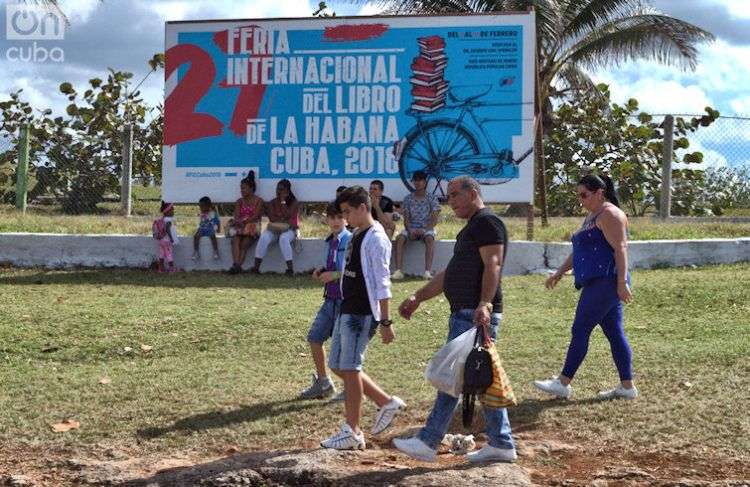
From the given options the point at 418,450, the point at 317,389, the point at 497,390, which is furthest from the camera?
the point at 317,389

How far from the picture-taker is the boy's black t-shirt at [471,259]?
592cm

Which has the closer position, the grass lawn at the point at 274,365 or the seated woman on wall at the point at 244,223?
the grass lawn at the point at 274,365

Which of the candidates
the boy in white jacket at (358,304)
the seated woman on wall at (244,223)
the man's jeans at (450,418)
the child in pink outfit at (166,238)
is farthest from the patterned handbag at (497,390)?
the child in pink outfit at (166,238)

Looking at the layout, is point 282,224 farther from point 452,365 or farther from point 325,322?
point 452,365

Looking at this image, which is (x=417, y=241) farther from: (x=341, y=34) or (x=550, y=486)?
(x=550, y=486)

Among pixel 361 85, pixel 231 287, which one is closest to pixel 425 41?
pixel 361 85

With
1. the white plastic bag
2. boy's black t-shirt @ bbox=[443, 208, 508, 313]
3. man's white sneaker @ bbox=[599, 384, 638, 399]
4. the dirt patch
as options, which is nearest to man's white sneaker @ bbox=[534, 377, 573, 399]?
man's white sneaker @ bbox=[599, 384, 638, 399]

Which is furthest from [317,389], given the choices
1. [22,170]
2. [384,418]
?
[22,170]

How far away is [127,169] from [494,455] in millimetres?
12572

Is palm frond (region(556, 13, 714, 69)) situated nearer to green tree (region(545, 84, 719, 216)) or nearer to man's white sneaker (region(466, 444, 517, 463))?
green tree (region(545, 84, 719, 216))

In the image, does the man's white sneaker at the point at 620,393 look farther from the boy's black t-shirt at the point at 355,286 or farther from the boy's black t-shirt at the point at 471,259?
the boy's black t-shirt at the point at 355,286

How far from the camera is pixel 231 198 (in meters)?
16.2

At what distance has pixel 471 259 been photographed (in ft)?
19.7

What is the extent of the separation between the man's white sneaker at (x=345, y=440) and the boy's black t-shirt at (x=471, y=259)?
1.00 metres
